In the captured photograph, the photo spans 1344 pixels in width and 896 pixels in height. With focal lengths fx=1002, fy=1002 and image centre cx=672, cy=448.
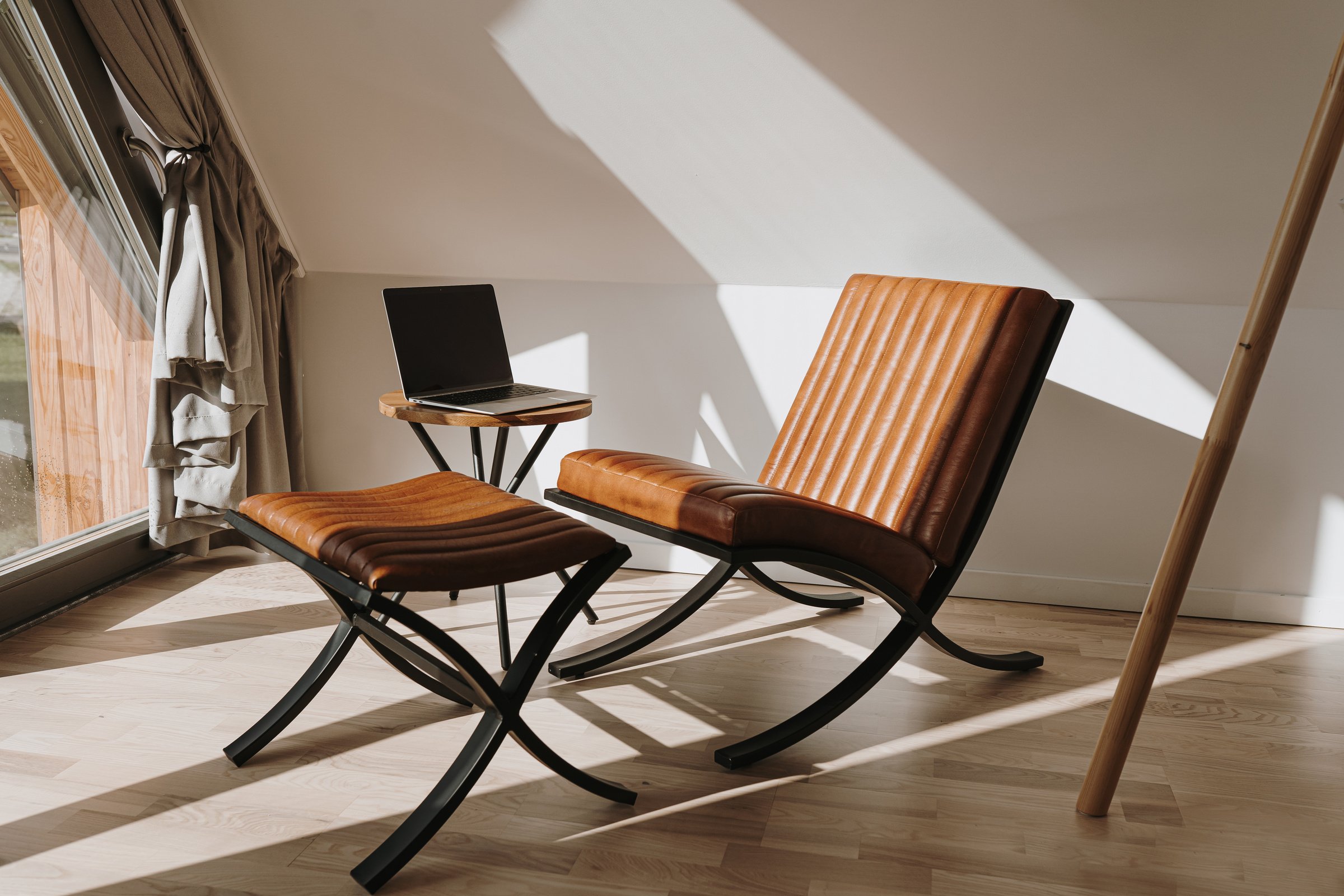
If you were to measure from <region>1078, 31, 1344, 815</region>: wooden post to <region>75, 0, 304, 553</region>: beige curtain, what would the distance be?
7.56ft

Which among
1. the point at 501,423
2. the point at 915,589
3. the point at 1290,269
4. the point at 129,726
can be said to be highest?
the point at 1290,269

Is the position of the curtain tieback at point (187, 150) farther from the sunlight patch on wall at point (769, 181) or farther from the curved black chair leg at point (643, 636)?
the curved black chair leg at point (643, 636)

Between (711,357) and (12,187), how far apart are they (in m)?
1.84

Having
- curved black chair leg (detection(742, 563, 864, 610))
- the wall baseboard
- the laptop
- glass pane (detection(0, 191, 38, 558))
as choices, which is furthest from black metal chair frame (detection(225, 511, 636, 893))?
the wall baseboard

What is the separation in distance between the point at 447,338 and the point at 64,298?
1.02 meters

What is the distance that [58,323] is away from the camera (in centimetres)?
258

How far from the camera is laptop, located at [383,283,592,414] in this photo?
7.89 ft

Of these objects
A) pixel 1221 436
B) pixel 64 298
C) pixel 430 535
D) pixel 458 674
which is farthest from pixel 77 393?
pixel 1221 436

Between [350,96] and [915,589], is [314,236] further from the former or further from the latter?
[915,589]

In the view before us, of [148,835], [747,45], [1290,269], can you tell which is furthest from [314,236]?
[1290,269]

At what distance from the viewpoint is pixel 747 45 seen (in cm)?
249

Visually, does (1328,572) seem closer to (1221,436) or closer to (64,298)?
(1221,436)

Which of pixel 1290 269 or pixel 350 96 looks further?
pixel 350 96

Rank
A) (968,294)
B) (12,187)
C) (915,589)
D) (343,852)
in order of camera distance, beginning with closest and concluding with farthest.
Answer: (343,852)
(915,589)
(968,294)
(12,187)
